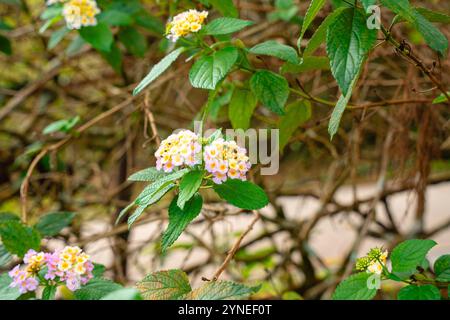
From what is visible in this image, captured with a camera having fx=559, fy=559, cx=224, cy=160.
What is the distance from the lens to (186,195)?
0.75 m

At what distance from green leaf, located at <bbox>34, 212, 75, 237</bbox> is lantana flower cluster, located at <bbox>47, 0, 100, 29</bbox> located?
44cm

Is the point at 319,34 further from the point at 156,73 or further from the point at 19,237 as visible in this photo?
the point at 19,237

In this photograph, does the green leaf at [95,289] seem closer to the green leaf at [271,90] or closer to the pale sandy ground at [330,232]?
the green leaf at [271,90]

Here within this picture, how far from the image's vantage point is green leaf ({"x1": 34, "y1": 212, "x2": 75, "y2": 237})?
1187mm

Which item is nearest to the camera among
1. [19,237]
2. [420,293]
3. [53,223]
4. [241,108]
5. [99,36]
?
[420,293]

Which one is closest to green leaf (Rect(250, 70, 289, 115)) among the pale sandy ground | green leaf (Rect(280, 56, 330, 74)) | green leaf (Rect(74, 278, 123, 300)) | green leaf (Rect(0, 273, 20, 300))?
green leaf (Rect(280, 56, 330, 74))

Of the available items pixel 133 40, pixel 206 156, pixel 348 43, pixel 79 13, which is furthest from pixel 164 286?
pixel 133 40

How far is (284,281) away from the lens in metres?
1.89

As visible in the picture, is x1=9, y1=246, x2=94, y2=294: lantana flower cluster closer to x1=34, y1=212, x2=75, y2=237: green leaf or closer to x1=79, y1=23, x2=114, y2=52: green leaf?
x1=34, y1=212, x2=75, y2=237: green leaf

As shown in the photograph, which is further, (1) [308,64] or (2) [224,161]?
(1) [308,64]

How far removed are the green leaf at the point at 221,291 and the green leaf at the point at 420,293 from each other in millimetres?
206

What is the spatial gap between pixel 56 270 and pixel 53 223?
38 cm

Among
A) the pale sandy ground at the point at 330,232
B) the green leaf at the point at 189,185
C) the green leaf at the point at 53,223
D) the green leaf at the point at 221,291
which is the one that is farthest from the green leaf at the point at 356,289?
the pale sandy ground at the point at 330,232
